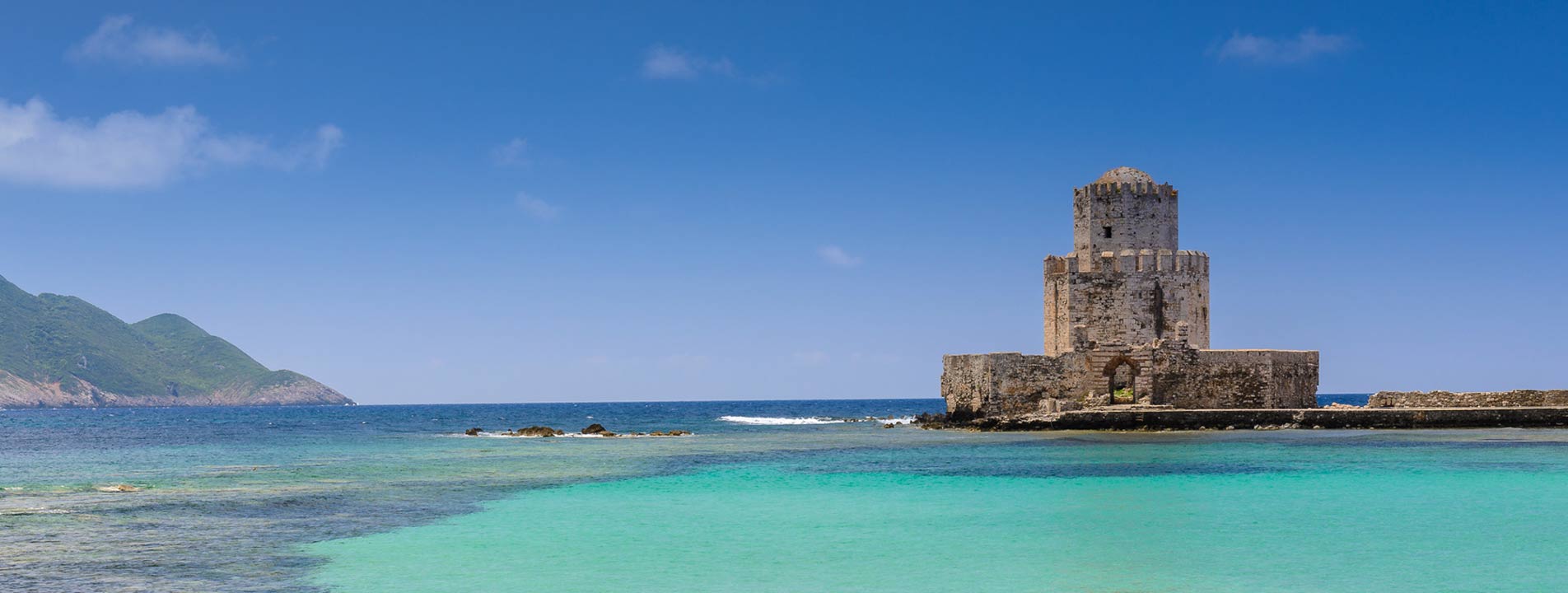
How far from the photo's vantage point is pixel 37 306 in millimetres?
169250

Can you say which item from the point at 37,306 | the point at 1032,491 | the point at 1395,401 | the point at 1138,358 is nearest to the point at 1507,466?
the point at 1032,491

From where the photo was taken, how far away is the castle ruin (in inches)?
1308

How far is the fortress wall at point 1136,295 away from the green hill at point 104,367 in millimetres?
145224

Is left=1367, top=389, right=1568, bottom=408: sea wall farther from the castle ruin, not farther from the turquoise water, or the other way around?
the turquoise water

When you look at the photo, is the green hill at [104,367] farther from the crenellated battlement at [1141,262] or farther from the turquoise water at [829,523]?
the turquoise water at [829,523]

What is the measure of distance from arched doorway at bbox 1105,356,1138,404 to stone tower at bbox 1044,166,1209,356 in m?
0.67

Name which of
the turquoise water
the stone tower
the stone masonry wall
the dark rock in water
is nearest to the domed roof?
the stone tower

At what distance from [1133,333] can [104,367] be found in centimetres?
16292

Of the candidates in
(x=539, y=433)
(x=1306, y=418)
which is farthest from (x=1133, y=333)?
(x=539, y=433)

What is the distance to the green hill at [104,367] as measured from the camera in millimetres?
153625

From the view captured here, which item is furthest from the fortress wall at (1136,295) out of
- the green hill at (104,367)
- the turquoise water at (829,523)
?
the green hill at (104,367)

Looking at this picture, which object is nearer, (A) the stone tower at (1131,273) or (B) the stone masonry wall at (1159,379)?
(B) the stone masonry wall at (1159,379)

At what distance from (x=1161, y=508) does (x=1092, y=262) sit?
69.1 ft

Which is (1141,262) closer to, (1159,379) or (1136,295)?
(1136,295)
